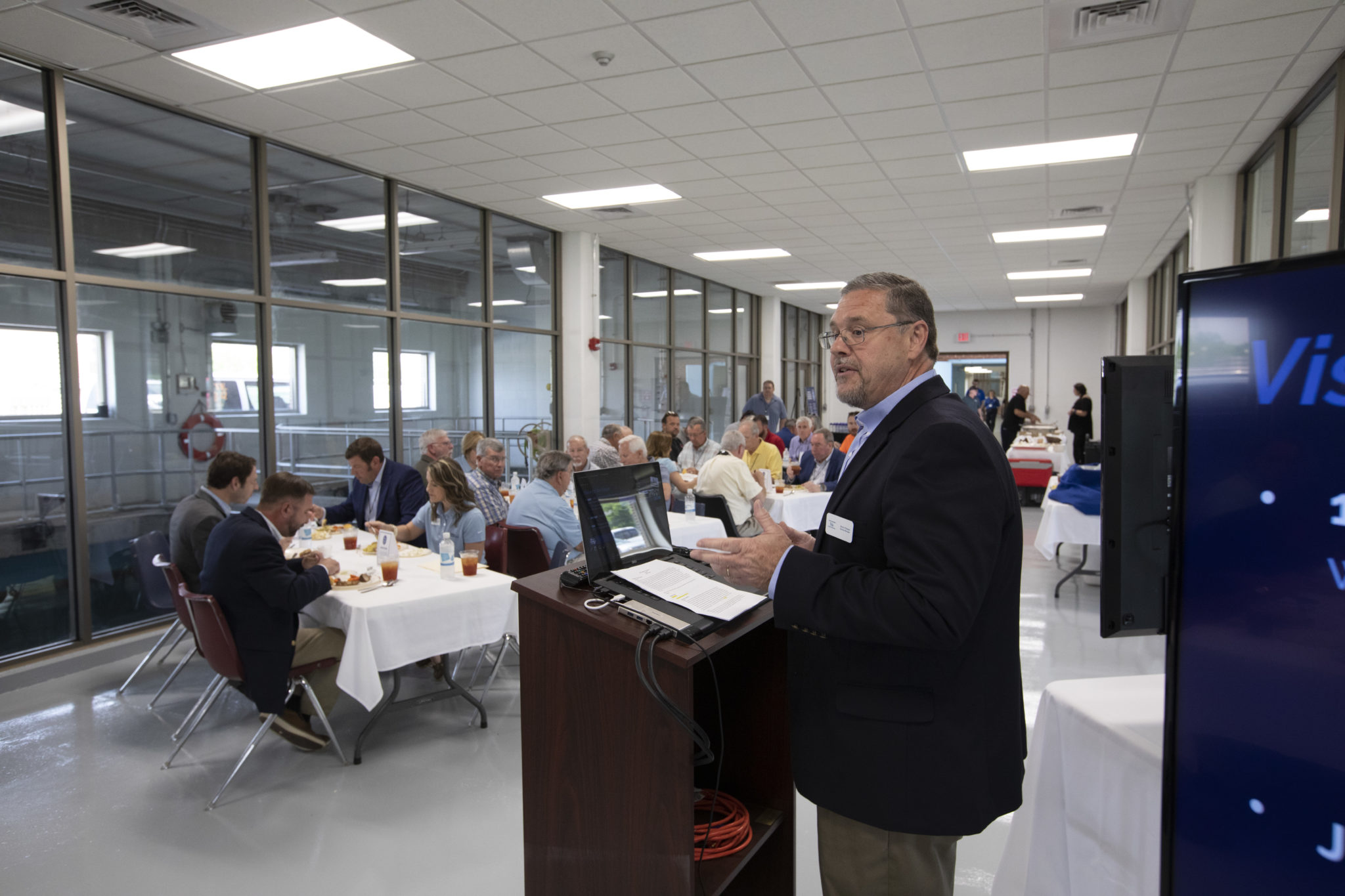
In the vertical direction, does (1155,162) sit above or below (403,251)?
above

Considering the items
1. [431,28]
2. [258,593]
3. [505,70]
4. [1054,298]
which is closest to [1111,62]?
[505,70]

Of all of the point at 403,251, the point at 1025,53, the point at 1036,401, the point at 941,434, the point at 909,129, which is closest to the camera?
the point at 941,434

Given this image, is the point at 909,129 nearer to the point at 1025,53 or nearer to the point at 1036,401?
the point at 1025,53

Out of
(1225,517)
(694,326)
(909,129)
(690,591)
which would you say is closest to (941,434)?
(1225,517)

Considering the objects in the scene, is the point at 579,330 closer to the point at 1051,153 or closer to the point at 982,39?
the point at 1051,153

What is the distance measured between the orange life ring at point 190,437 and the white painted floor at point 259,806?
1.67 meters

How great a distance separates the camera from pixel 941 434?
1.30m

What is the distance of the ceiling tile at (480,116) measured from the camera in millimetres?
4828

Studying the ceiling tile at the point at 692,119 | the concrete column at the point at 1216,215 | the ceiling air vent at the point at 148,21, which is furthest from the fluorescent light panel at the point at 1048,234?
the ceiling air vent at the point at 148,21

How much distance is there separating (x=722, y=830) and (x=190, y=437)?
4.95 metres

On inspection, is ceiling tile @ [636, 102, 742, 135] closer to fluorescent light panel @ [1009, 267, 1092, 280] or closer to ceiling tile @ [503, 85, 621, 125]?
ceiling tile @ [503, 85, 621, 125]

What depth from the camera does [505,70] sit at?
14.1 feet

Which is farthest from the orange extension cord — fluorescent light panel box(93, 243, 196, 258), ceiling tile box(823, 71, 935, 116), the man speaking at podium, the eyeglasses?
fluorescent light panel box(93, 243, 196, 258)

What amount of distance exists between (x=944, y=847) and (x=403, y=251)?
6586 millimetres
